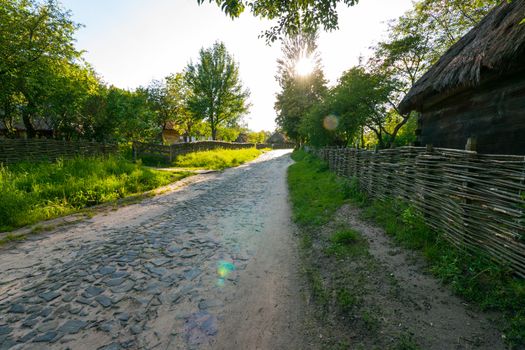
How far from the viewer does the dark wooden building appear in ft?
12.3

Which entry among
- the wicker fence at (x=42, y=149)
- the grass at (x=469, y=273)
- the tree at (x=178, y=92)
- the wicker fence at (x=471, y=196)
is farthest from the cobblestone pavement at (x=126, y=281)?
the tree at (x=178, y=92)

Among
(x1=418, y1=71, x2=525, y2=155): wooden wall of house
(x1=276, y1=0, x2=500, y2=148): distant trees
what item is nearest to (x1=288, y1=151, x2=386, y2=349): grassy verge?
(x1=418, y1=71, x2=525, y2=155): wooden wall of house

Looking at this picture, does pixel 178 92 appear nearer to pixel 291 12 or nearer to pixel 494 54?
A: pixel 291 12

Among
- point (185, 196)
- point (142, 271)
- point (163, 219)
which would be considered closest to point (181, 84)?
point (185, 196)

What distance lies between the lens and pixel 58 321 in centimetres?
245

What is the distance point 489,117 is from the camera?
4598mm

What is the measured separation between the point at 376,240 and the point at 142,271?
165 inches

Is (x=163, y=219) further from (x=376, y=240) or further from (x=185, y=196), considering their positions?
(x=376, y=240)

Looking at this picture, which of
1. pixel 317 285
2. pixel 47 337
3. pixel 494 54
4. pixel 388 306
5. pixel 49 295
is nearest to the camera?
pixel 47 337

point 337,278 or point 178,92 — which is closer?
point 337,278

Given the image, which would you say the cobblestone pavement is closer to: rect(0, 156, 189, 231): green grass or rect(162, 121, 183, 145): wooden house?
rect(0, 156, 189, 231): green grass

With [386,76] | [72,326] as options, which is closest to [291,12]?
[72,326]

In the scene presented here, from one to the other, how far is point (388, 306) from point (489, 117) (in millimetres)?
4789

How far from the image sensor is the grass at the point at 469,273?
216cm
